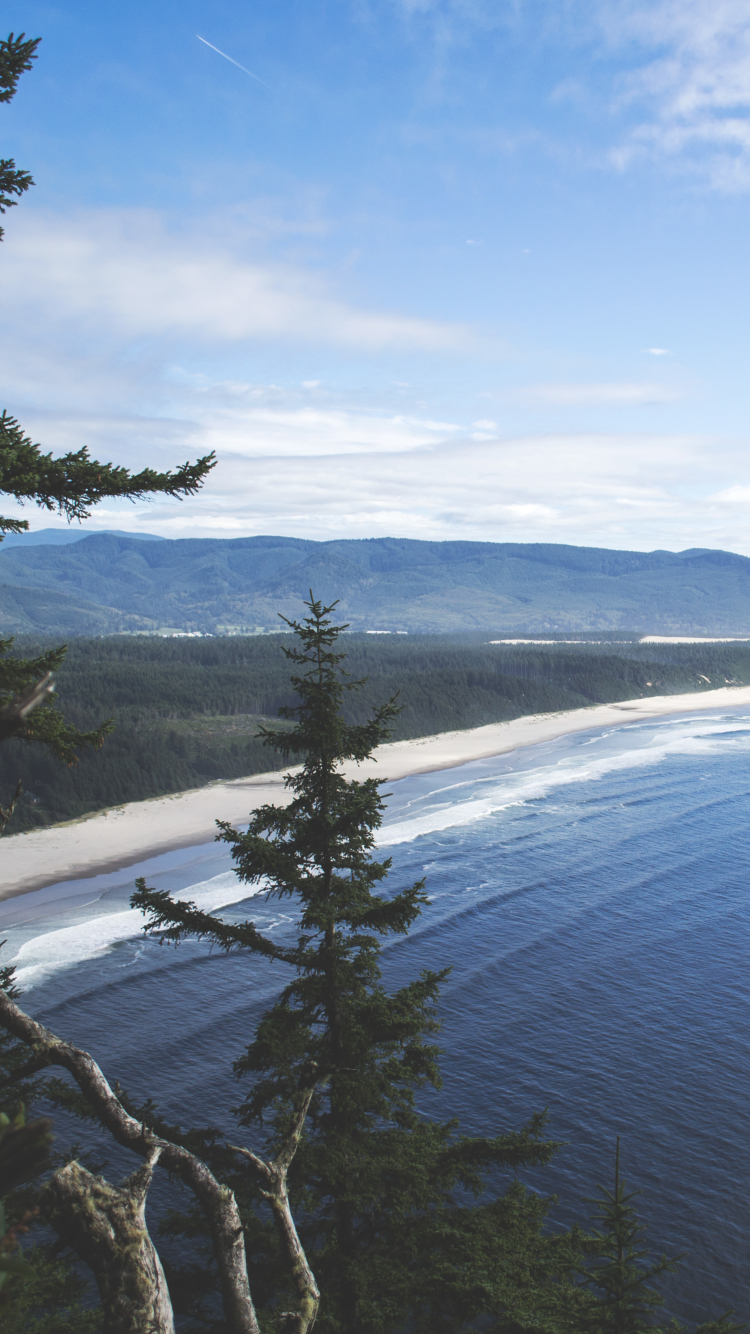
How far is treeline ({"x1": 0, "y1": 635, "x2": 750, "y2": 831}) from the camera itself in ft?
230

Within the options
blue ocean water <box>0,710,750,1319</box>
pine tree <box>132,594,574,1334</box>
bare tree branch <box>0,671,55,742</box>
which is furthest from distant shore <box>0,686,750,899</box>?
bare tree branch <box>0,671,55,742</box>

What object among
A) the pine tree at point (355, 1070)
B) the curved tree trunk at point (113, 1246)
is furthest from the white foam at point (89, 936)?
the curved tree trunk at point (113, 1246)

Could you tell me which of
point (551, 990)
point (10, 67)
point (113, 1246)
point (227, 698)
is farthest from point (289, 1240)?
point (227, 698)

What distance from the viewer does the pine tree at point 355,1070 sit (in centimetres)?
1152

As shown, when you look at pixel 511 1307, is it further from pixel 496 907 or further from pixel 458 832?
pixel 458 832

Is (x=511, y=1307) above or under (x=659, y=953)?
above

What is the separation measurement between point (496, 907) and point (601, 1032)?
12.7 meters

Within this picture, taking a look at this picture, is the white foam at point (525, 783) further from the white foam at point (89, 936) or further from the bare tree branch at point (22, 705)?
the bare tree branch at point (22, 705)

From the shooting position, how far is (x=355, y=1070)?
1151 cm

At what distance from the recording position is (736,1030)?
29719 mm

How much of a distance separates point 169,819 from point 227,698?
48.7 meters

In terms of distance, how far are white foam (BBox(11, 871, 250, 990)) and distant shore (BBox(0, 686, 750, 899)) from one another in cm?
473

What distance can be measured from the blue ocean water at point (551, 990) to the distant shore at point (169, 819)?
324 cm

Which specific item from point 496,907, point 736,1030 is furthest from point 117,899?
point 736,1030
